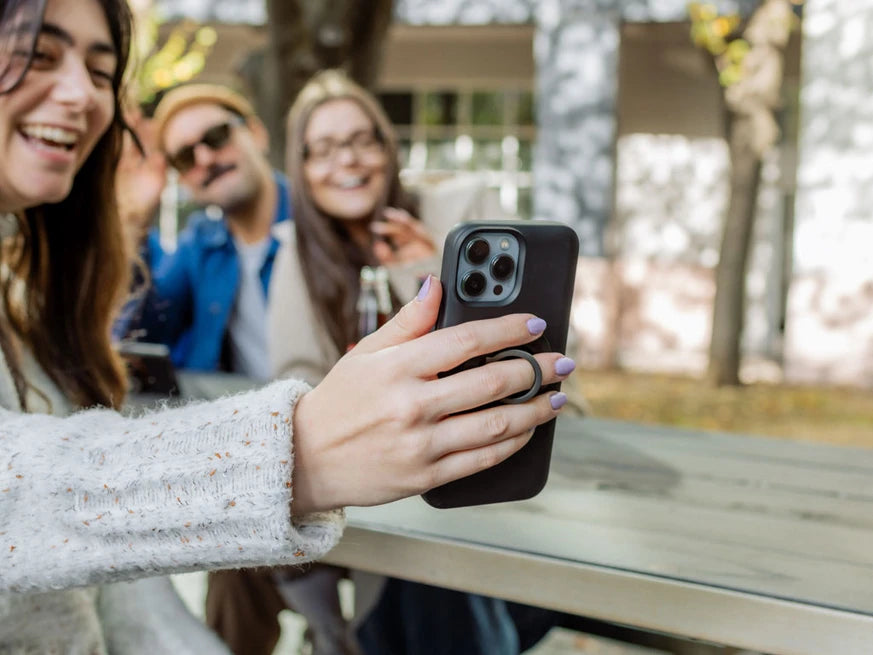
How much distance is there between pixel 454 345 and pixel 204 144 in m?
2.86

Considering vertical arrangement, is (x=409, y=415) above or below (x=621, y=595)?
above

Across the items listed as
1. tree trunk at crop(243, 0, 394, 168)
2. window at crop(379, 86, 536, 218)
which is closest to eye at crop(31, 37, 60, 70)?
tree trunk at crop(243, 0, 394, 168)

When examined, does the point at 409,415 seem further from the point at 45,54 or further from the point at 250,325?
the point at 250,325

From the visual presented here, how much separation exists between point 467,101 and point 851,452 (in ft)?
31.8

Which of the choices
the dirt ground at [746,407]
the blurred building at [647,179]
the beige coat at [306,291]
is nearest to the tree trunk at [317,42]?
the beige coat at [306,291]

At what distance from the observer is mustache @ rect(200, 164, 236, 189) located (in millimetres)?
3527

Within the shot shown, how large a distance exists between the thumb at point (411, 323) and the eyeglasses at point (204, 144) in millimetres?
2754

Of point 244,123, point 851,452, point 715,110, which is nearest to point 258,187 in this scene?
point 244,123

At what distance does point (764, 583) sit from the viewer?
1164 millimetres

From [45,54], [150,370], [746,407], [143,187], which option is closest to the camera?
[45,54]

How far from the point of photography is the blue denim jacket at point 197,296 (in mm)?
3412

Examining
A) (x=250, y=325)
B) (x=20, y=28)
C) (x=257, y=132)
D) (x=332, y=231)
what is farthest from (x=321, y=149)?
(x=20, y=28)

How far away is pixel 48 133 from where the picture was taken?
4.47ft

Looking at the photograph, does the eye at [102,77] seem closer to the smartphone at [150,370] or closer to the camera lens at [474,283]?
the camera lens at [474,283]
